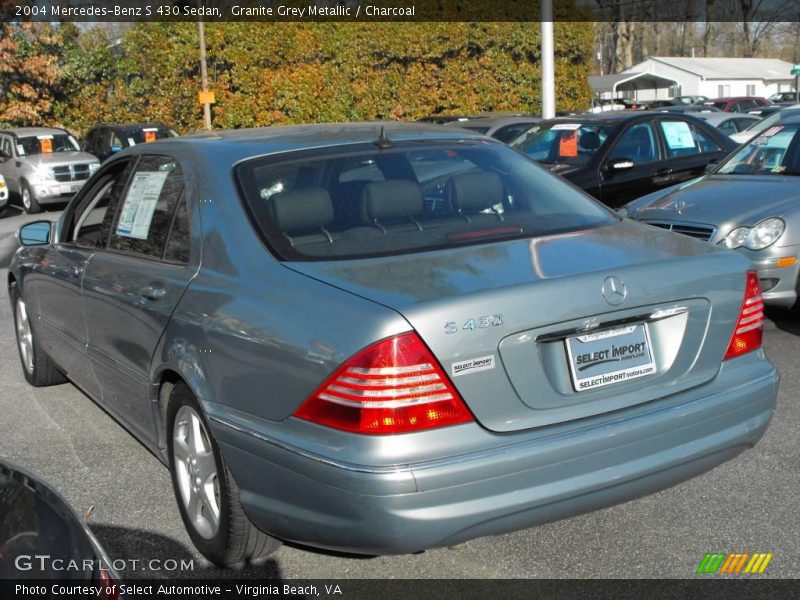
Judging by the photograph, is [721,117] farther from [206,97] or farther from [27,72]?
[27,72]

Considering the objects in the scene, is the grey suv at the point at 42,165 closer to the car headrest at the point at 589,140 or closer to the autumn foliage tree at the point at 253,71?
the autumn foliage tree at the point at 253,71

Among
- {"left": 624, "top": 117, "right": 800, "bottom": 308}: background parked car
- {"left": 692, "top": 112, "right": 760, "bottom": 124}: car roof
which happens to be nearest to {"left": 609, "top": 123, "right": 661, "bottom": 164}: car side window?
{"left": 624, "top": 117, "right": 800, "bottom": 308}: background parked car

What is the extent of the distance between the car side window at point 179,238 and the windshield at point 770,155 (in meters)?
5.24

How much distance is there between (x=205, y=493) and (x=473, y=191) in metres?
1.59

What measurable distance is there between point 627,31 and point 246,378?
73.4 m

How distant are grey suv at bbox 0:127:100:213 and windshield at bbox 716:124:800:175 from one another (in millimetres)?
14189

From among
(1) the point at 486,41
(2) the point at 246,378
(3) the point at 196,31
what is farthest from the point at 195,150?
(1) the point at 486,41

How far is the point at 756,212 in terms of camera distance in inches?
261

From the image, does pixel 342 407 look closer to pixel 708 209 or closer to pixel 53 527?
pixel 53 527

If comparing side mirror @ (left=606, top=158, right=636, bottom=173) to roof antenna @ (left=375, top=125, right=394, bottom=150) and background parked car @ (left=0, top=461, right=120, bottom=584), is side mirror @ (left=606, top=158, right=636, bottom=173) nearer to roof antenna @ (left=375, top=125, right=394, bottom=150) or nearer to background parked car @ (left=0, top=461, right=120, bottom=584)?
roof antenna @ (left=375, top=125, right=394, bottom=150)

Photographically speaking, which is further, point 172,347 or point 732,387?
point 172,347

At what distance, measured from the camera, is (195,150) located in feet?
13.2

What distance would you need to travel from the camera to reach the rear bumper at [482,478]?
2.81m

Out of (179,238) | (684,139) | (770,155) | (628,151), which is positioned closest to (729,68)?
(684,139)
